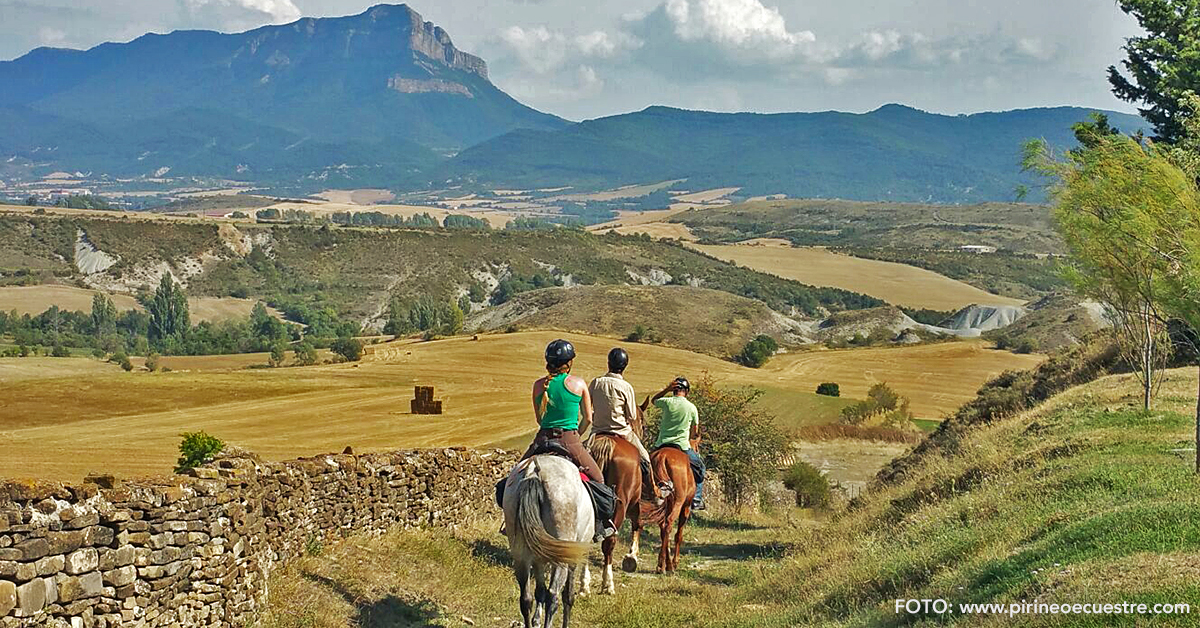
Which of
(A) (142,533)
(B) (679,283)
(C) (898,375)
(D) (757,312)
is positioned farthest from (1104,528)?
(B) (679,283)

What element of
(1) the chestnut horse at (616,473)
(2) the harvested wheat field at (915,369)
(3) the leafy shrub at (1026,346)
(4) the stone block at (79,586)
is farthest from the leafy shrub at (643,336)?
(4) the stone block at (79,586)

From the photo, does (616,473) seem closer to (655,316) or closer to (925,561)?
(925,561)

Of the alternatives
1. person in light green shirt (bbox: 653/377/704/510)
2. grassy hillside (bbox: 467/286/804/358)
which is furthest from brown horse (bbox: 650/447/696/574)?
grassy hillside (bbox: 467/286/804/358)

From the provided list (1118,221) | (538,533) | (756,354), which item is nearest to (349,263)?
(756,354)

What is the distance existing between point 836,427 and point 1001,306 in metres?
88.1

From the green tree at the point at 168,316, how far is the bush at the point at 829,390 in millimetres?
77636

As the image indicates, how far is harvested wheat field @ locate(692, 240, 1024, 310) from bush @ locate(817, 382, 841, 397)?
265ft

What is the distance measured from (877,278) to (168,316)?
343 feet

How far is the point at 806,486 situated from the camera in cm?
3588

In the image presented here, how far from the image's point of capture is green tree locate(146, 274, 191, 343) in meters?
126

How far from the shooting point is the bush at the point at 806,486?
35.4 meters

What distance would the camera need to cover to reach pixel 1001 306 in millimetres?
139250

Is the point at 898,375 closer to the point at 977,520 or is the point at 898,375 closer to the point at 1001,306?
the point at 1001,306

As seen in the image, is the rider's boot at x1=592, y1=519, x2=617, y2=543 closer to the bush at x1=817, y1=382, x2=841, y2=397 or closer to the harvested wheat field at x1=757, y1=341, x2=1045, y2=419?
the harvested wheat field at x1=757, y1=341, x2=1045, y2=419
